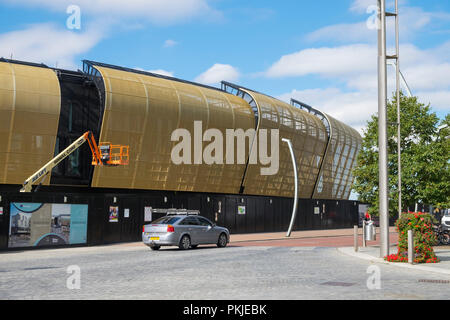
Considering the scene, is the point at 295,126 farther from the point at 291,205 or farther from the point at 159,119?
the point at 159,119

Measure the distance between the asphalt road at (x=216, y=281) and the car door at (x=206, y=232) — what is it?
272 inches

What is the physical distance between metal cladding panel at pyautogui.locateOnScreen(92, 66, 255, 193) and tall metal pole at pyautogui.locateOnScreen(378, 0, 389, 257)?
2474cm

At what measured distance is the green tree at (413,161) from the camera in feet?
79.0

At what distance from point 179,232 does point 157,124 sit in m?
20.6

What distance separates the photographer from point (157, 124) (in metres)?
41.8

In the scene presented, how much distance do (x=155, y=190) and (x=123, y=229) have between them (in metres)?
14.0

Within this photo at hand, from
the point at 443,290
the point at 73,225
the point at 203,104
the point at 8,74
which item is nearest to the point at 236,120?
the point at 203,104

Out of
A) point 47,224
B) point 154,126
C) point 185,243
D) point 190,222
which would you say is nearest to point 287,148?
point 154,126

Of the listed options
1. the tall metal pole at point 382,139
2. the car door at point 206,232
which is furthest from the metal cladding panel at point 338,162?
the tall metal pole at point 382,139

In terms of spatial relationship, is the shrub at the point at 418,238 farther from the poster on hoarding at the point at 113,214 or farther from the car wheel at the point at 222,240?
the poster on hoarding at the point at 113,214

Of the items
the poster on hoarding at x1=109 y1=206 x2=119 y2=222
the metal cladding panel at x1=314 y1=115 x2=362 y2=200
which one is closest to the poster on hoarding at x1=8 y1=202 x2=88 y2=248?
the poster on hoarding at x1=109 y1=206 x2=119 y2=222

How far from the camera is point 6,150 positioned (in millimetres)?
35875

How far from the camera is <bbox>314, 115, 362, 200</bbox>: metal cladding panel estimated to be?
2547 inches

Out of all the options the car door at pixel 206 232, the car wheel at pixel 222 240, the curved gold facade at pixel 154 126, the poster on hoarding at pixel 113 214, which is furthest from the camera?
the curved gold facade at pixel 154 126
